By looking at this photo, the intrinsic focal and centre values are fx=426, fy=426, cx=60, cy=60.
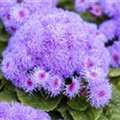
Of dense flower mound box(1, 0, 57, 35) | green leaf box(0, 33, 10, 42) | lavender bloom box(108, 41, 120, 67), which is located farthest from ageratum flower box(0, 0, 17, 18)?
lavender bloom box(108, 41, 120, 67)

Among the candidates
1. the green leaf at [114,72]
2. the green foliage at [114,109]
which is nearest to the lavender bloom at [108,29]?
→ the green leaf at [114,72]

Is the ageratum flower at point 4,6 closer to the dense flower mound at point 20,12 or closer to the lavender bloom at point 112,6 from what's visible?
the dense flower mound at point 20,12

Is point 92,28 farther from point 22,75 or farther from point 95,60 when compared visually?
point 22,75

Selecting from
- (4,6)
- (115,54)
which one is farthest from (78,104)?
(4,6)

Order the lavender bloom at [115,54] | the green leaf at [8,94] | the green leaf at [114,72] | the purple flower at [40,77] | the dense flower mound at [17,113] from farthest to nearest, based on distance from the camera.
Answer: the lavender bloom at [115,54]
the green leaf at [114,72]
the green leaf at [8,94]
the purple flower at [40,77]
the dense flower mound at [17,113]

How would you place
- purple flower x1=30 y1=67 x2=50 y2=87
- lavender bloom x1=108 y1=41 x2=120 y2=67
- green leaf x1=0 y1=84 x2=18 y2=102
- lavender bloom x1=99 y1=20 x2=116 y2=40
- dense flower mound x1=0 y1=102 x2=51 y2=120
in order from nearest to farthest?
dense flower mound x1=0 y1=102 x2=51 y2=120 → purple flower x1=30 y1=67 x2=50 y2=87 → green leaf x1=0 y1=84 x2=18 y2=102 → lavender bloom x1=108 y1=41 x2=120 y2=67 → lavender bloom x1=99 y1=20 x2=116 y2=40

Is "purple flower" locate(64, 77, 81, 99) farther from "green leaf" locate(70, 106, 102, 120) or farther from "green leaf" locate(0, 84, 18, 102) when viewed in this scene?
"green leaf" locate(0, 84, 18, 102)
